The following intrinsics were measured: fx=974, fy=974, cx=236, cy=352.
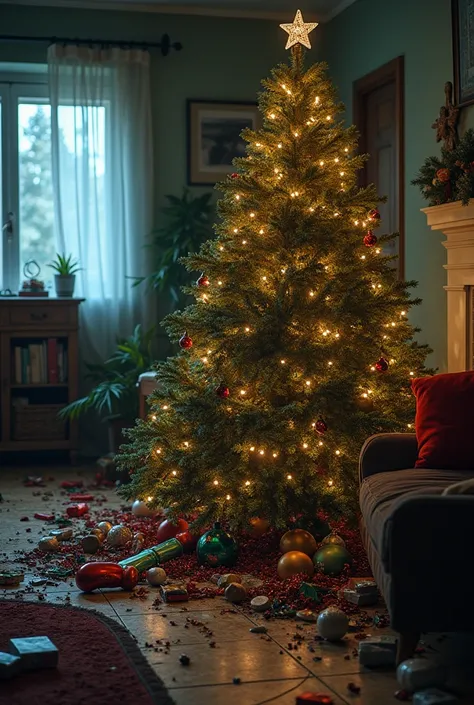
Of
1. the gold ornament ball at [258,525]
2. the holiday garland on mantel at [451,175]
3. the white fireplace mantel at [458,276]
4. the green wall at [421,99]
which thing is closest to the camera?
the gold ornament ball at [258,525]

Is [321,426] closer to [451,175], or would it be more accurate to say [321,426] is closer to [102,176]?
[451,175]

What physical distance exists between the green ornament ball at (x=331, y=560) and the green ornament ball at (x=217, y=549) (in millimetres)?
311

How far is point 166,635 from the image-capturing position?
111 inches

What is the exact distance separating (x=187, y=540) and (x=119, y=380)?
88.5 inches

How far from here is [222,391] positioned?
3.60 meters

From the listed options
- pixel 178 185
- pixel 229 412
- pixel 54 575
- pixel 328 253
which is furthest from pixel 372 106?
pixel 54 575

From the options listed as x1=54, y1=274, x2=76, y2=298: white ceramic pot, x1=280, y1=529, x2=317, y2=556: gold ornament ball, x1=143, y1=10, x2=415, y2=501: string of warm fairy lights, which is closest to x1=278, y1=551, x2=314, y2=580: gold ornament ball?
x1=280, y1=529, x2=317, y2=556: gold ornament ball

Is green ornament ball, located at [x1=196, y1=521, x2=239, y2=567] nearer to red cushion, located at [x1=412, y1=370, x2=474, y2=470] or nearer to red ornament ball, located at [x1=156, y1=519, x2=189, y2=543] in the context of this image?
red ornament ball, located at [x1=156, y1=519, x2=189, y2=543]

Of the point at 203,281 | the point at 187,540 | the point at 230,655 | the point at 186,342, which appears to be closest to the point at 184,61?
the point at 203,281

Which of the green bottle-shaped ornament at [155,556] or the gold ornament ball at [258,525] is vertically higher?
the gold ornament ball at [258,525]

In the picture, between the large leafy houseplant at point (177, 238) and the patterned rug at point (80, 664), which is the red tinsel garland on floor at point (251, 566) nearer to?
the patterned rug at point (80, 664)

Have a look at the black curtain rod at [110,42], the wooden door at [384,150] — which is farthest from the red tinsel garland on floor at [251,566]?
the black curtain rod at [110,42]

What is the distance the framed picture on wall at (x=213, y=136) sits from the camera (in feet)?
20.6

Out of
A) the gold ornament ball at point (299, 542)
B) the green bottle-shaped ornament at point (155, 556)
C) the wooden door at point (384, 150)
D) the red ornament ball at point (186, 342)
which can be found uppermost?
the wooden door at point (384, 150)
